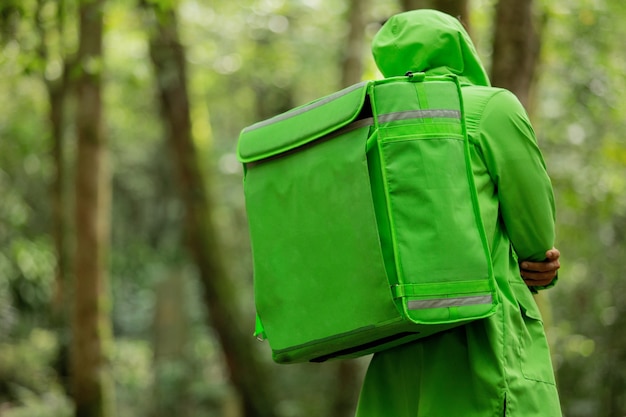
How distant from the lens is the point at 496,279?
10.3 ft

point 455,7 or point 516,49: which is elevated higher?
point 455,7

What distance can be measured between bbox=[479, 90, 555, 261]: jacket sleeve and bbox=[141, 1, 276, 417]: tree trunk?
336 inches

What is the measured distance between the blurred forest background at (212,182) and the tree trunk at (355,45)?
1.0 inches

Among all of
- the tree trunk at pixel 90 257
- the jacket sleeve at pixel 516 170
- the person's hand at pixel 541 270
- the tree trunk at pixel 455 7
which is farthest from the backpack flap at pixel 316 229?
the tree trunk at pixel 90 257

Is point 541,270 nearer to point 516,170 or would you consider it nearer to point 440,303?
point 516,170

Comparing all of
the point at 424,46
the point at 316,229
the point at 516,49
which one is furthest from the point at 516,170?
the point at 516,49

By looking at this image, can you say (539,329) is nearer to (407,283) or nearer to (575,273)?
(407,283)

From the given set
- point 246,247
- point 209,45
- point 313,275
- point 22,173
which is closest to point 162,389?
point 246,247

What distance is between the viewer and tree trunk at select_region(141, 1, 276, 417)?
11.5m

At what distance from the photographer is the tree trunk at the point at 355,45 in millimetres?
11734

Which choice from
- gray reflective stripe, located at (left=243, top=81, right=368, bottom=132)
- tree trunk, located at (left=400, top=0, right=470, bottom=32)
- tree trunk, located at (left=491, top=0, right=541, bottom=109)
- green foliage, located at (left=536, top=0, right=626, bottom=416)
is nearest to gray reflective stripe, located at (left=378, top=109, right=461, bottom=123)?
gray reflective stripe, located at (left=243, top=81, right=368, bottom=132)

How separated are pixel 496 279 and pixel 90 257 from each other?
868cm

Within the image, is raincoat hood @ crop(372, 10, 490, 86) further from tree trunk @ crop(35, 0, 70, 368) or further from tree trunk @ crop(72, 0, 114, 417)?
tree trunk @ crop(35, 0, 70, 368)

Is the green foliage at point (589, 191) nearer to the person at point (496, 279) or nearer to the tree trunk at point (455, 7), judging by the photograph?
the tree trunk at point (455, 7)
